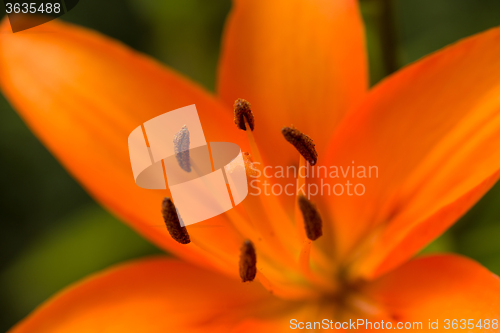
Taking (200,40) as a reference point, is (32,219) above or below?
below

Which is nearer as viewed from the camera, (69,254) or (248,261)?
(248,261)

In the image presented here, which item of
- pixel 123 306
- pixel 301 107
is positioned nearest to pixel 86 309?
pixel 123 306

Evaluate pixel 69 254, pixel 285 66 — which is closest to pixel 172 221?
pixel 285 66

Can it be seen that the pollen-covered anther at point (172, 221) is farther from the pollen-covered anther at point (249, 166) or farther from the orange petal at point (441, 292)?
the orange petal at point (441, 292)

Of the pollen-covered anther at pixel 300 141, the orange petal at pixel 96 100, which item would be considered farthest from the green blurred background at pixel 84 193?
the pollen-covered anther at pixel 300 141

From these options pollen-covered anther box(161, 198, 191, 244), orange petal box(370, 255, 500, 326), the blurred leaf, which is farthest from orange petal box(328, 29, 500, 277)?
the blurred leaf

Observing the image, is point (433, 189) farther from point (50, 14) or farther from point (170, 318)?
point (50, 14)

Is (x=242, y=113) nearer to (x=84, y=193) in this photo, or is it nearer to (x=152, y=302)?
(x=152, y=302)
